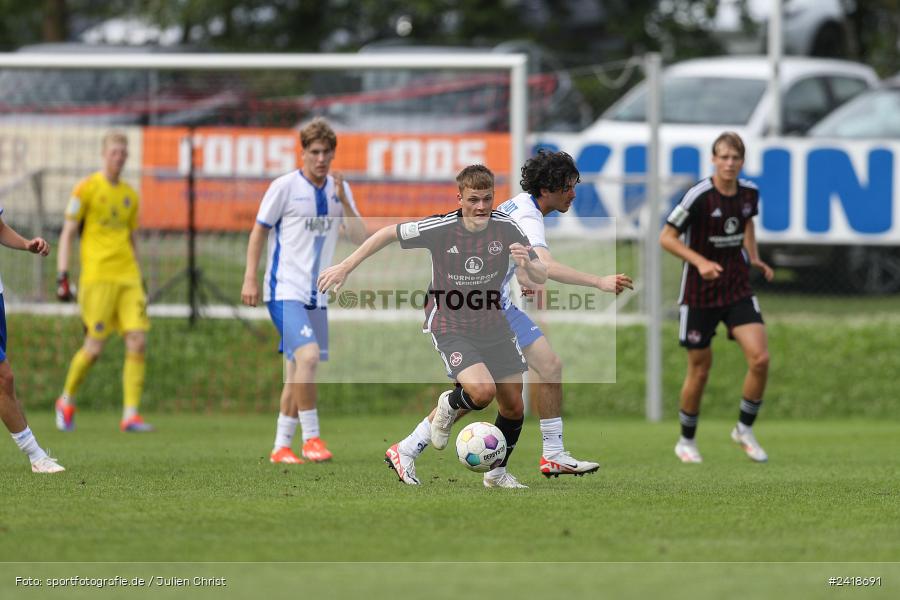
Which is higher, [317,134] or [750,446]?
[317,134]

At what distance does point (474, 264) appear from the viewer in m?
8.26

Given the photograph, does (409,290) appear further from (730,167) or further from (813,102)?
(813,102)

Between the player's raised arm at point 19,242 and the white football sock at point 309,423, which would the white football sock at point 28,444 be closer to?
the player's raised arm at point 19,242

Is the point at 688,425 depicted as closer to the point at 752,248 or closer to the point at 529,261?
the point at 752,248

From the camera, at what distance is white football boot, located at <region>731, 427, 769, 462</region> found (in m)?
10.6

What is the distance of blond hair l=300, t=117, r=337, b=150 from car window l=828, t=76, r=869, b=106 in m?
11.5

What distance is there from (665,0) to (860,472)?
16947 mm

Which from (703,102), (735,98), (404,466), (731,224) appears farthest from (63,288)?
(735,98)

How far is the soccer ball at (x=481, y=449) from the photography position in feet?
27.0

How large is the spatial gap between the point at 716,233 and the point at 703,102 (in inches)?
343

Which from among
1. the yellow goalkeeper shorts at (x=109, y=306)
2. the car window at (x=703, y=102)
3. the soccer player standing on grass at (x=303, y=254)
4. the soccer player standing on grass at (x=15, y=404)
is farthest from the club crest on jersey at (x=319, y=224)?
the car window at (x=703, y=102)

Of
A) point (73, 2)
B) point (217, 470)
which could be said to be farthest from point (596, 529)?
point (73, 2)

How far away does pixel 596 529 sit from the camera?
6.96m

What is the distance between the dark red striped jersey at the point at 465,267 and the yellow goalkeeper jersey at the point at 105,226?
15.9 ft
